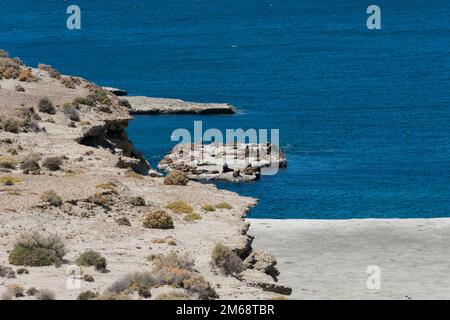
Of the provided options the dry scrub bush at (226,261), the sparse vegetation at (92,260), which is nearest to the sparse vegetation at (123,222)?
the dry scrub bush at (226,261)

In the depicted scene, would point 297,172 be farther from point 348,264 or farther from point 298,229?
point 348,264

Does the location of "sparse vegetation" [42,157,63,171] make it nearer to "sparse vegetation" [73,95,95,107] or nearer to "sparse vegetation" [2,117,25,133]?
"sparse vegetation" [2,117,25,133]

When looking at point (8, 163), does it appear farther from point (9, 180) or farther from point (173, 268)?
point (173, 268)

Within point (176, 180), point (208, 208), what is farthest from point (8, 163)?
point (208, 208)

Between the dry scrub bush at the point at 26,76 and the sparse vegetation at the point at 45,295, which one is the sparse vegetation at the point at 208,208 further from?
the dry scrub bush at the point at 26,76

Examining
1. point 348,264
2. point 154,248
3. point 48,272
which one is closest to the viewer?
point 48,272

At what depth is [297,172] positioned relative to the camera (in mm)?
134375

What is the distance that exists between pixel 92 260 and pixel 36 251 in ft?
7.59

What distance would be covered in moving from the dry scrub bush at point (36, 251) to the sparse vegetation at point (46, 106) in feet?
127

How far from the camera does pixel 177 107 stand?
17612cm

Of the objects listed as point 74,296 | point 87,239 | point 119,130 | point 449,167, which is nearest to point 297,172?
point 449,167

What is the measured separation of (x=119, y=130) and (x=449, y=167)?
52300 mm

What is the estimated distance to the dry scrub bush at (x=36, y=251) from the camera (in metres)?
51.7

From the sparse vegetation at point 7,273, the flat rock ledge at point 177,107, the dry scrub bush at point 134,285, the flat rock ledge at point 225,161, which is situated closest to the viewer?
the dry scrub bush at point 134,285
